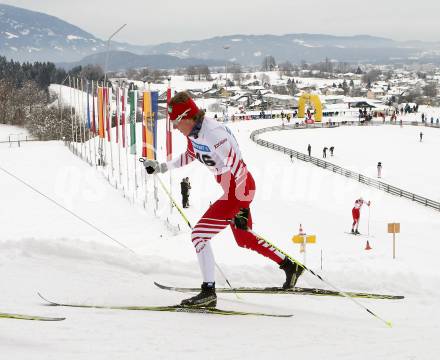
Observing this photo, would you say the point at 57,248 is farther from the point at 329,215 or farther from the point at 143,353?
the point at 329,215

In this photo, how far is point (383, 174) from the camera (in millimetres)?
35875

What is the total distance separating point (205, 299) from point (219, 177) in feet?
4.66

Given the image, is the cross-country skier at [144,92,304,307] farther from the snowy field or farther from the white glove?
the snowy field

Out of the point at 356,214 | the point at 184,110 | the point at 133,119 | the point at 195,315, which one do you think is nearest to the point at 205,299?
the point at 195,315

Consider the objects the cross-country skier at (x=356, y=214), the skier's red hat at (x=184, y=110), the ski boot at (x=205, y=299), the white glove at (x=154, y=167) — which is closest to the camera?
the skier's red hat at (x=184, y=110)

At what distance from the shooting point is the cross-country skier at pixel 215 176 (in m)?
5.18

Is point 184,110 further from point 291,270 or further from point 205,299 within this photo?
point 291,270

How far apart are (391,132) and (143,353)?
60.9m

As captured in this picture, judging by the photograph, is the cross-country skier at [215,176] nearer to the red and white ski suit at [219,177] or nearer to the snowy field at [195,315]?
the red and white ski suit at [219,177]

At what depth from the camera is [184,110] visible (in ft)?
16.9

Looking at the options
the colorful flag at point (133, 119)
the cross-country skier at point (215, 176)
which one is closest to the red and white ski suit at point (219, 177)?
the cross-country skier at point (215, 176)

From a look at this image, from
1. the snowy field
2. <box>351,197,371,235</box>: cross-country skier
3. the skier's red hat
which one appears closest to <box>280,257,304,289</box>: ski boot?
the snowy field

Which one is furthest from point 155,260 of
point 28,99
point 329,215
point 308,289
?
point 28,99

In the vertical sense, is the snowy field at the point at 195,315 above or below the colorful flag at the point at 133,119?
below
